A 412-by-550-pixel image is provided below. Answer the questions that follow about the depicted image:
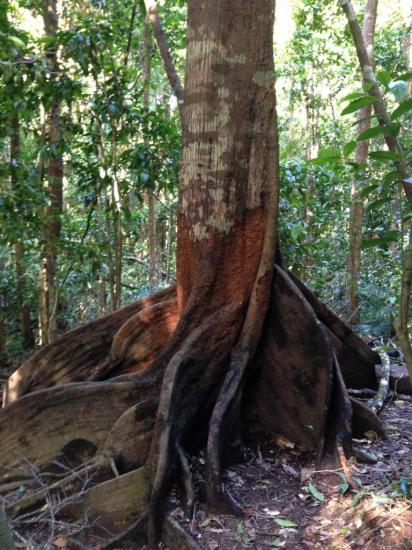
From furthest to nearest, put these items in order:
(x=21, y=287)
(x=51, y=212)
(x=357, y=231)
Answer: (x=357, y=231), (x=21, y=287), (x=51, y=212)

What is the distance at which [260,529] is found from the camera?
2941 mm

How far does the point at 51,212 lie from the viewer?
630 centimetres

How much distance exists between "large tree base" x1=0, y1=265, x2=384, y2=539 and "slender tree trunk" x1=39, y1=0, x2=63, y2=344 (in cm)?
241

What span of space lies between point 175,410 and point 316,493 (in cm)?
97

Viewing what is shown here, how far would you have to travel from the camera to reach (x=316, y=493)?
10.4ft

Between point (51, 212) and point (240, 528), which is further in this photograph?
point (51, 212)

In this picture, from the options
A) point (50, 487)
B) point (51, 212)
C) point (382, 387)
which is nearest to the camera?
point (50, 487)

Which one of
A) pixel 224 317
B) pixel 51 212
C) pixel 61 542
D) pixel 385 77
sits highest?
pixel 385 77

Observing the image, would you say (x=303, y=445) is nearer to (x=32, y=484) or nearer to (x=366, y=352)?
(x=366, y=352)

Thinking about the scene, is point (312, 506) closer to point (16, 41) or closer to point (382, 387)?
point (382, 387)

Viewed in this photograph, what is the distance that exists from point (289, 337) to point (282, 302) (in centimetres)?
25

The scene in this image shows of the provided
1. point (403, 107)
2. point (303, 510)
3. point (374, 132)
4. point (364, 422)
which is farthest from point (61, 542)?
point (403, 107)

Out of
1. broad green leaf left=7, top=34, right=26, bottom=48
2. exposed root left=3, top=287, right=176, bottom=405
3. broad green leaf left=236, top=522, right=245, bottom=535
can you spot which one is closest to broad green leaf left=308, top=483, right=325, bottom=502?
broad green leaf left=236, top=522, right=245, bottom=535

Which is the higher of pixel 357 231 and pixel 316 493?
pixel 357 231
